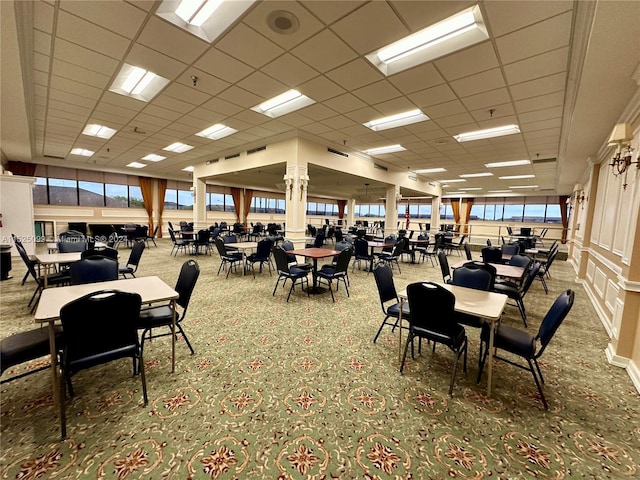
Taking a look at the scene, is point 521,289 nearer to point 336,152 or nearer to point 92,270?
point 336,152

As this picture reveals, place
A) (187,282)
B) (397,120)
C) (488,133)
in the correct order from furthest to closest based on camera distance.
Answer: (488,133)
(397,120)
(187,282)

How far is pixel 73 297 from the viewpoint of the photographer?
215 cm

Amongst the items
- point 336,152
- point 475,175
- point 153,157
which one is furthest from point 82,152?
point 475,175

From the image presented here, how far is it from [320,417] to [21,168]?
566 inches

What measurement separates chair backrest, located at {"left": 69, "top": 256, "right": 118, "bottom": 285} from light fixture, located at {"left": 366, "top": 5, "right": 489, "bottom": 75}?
408 cm

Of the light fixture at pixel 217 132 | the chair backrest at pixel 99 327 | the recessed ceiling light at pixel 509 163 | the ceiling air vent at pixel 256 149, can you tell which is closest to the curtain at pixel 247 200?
the ceiling air vent at pixel 256 149

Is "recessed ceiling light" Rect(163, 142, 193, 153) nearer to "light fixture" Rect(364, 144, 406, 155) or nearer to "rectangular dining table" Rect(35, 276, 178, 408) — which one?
"light fixture" Rect(364, 144, 406, 155)

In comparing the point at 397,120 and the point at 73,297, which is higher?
the point at 397,120

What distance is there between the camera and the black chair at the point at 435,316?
82.1 inches

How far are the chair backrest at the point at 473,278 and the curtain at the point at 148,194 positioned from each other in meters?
14.2

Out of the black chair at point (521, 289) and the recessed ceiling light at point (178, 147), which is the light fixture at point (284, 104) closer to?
the recessed ceiling light at point (178, 147)

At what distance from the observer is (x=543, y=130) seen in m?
5.26

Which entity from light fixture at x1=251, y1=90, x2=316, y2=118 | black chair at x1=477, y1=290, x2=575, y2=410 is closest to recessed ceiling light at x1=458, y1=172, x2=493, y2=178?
light fixture at x1=251, y1=90, x2=316, y2=118

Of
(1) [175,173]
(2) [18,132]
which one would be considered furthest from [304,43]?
(1) [175,173]
